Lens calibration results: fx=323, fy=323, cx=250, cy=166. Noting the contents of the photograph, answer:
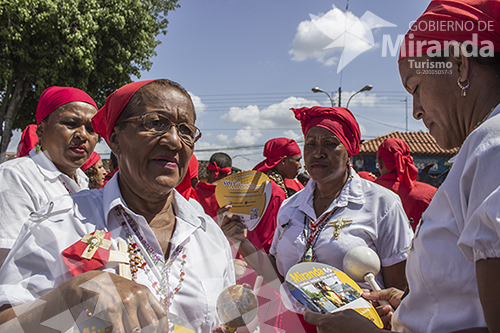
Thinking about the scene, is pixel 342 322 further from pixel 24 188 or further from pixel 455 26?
pixel 24 188

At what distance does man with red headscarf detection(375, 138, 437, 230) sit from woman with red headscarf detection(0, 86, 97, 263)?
4331 mm

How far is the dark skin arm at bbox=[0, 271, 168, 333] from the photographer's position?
3.55 feet

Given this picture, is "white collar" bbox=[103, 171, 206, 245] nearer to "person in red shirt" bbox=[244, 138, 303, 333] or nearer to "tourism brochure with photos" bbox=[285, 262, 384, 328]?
"tourism brochure with photos" bbox=[285, 262, 384, 328]

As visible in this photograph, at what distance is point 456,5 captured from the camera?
1325 millimetres

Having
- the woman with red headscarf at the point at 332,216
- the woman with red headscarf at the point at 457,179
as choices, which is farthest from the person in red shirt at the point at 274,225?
the woman with red headscarf at the point at 457,179

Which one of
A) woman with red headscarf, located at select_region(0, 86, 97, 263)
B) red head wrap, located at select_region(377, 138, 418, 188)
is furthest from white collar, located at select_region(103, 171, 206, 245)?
red head wrap, located at select_region(377, 138, 418, 188)

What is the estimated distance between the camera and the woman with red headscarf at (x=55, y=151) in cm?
237

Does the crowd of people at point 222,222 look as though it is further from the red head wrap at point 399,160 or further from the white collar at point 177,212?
the red head wrap at point 399,160

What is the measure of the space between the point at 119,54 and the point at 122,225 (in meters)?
12.8

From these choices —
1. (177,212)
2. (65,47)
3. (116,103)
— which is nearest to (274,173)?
(177,212)

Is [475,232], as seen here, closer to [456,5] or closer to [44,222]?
[456,5]

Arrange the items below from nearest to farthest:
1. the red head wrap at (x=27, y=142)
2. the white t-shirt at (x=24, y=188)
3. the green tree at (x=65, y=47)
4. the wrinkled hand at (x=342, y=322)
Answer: the wrinkled hand at (x=342, y=322) < the white t-shirt at (x=24, y=188) < the red head wrap at (x=27, y=142) < the green tree at (x=65, y=47)

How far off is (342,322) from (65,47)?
43.4 ft

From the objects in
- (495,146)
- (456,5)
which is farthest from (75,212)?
(456,5)
